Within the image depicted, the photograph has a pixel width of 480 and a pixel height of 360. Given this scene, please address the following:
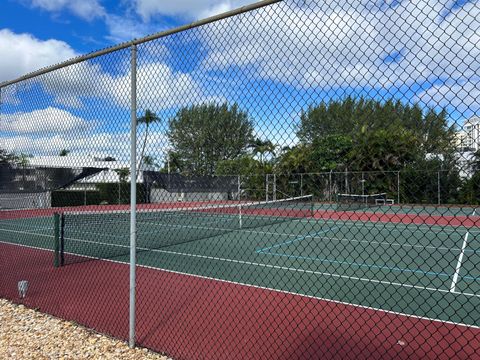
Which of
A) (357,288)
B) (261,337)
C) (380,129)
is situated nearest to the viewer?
(380,129)

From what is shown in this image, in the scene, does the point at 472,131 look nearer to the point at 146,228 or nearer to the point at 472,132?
the point at 472,132

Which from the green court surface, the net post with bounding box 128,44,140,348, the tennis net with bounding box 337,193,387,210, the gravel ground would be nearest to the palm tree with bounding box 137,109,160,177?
the net post with bounding box 128,44,140,348

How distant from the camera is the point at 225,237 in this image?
1398 centimetres

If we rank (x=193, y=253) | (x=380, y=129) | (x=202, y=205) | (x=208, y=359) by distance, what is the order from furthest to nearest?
1. (x=193, y=253)
2. (x=202, y=205)
3. (x=208, y=359)
4. (x=380, y=129)

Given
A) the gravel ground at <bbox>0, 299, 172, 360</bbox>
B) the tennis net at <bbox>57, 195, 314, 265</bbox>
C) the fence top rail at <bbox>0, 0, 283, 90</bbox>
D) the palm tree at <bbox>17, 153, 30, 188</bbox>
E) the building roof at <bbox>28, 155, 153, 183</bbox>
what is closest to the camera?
the fence top rail at <bbox>0, 0, 283, 90</bbox>

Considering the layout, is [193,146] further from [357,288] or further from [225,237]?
[225,237]

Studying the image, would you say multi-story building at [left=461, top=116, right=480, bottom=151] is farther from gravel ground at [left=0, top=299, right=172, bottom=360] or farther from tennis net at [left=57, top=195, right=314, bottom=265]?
tennis net at [left=57, top=195, right=314, bottom=265]

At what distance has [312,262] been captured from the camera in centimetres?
991

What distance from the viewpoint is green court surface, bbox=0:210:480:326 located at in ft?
22.0

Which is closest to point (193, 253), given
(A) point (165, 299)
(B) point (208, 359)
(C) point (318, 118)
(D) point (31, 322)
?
(A) point (165, 299)

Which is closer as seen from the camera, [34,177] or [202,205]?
[34,177]

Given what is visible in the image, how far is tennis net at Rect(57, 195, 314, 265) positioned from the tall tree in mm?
3023

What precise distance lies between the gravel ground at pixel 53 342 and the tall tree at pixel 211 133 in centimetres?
213

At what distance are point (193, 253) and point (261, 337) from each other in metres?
6.27
